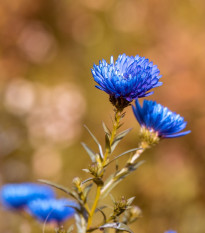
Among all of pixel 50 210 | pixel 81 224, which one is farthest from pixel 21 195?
pixel 81 224

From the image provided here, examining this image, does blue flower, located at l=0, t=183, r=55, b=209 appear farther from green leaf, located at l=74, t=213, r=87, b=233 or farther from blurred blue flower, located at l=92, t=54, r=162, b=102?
blurred blue flower, located at l=92, t=54, r=162, b=102

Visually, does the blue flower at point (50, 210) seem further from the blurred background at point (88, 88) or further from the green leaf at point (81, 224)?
the blurred background at point (88, 88)

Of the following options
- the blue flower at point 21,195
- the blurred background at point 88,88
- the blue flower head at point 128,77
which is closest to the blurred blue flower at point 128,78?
the blue flower head at point 128,77

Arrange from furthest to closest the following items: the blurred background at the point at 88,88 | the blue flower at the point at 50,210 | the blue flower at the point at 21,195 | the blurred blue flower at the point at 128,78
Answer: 1. the blurred background at the point at 88,88
2. the blue flower at the point at 21,195
3. the blue flower at the point at 50,210
4. the blurred blue flower at the point at 128,78

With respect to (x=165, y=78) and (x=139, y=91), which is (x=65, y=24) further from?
(x=139, y=91)

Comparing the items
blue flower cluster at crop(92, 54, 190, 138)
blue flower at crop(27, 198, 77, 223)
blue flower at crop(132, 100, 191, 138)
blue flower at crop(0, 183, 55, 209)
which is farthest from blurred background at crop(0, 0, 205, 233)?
blue flower cluster at crop(92, 54, 190, 138)

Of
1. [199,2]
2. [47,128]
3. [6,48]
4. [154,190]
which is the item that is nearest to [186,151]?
[154,190]

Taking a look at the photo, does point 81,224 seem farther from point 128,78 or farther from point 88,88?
point 88,88

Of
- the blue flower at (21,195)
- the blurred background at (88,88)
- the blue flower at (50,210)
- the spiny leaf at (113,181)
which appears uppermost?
the blurred background at (88,88)
